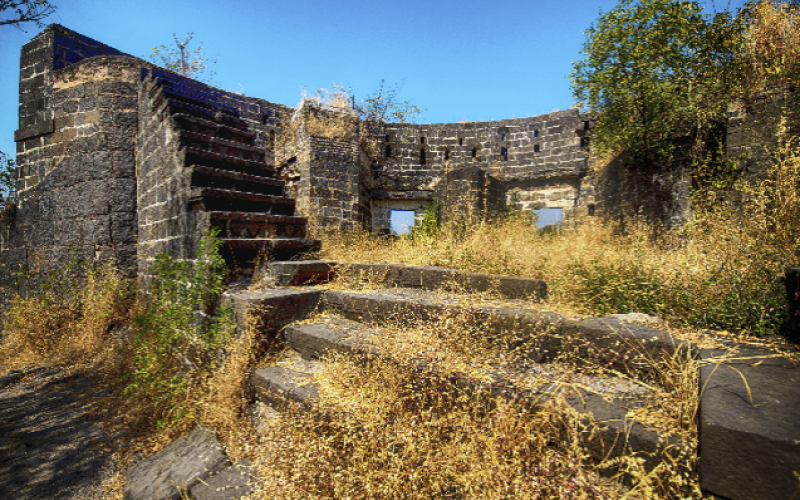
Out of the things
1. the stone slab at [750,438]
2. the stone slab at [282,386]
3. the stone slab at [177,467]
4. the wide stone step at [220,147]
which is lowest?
the stone slab at [177,467]

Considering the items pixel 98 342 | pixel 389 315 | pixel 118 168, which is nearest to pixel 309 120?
pixel 118 168

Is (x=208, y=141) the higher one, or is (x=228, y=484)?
(x=208, y=141)

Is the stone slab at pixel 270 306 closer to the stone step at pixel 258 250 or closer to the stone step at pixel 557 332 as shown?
the stone step at pixel 258 250

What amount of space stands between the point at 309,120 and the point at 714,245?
7.50 m

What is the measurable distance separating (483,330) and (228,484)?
6.25ft

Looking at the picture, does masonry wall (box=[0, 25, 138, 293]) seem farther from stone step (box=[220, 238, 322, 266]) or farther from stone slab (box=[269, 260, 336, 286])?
stone slab (box=[269, 260, 336, 286])

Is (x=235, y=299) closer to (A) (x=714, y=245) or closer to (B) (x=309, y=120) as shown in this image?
(A) (x=714, y=245)

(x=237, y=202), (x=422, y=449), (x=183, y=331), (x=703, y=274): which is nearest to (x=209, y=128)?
(x=237, y=202)

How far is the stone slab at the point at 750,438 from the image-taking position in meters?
1.10

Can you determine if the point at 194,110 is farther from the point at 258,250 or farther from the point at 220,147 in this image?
the point at 258,250

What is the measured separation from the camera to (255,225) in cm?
448

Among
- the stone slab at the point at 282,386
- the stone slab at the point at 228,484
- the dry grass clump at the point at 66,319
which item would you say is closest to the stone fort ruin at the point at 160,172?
A: the dry grass clump at the point at 66,319

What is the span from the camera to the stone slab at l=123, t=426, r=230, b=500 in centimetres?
215

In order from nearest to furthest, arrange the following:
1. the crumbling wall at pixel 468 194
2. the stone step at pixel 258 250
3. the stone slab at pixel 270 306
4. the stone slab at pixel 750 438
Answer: the stone slab at pixel 750 438
the stone slab at pixel 270 306
the stone step at pixel 258 250
the crumbling wall at pixel 468 194
